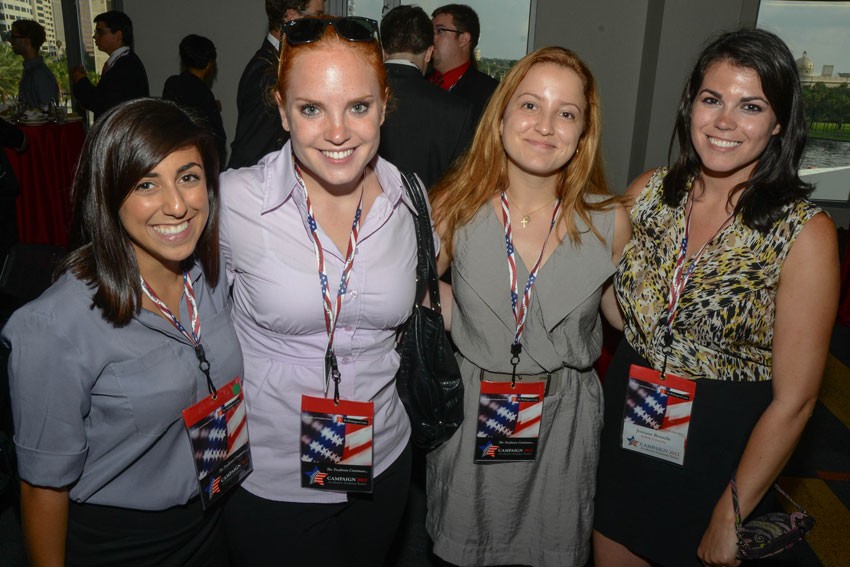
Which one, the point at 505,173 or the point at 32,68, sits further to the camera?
the point at 32,68

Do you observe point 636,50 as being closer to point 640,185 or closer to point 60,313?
point 640,185

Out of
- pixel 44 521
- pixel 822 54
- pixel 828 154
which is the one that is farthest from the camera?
pixel 828 154

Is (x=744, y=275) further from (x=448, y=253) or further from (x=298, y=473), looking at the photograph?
(x=298, y=473)

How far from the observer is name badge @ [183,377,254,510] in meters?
1.42

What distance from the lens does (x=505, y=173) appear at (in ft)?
6.22

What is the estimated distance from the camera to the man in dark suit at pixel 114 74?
5727mm

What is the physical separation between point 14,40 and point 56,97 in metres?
0.63

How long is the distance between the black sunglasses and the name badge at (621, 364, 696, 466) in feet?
3.60

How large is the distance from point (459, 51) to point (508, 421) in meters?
4.25

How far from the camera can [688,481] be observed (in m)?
1.75

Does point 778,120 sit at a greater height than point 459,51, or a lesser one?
lesser

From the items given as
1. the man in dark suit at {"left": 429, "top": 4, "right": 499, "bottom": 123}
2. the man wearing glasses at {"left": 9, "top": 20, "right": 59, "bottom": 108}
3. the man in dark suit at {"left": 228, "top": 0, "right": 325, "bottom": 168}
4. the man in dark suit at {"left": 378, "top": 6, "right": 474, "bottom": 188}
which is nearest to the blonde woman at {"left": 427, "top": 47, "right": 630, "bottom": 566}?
the man in dark suit at {"left": 378, "top": 6, "right": 474, "bottom": 188}

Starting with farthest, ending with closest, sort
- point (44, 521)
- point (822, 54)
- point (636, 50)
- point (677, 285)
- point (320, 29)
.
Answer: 1. point (636, 50)
2. point (822, 54)
3. point (677, 285)
4. point (320, 29)
5. point (44, 521)

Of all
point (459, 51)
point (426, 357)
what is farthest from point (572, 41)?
point (426, 357)
